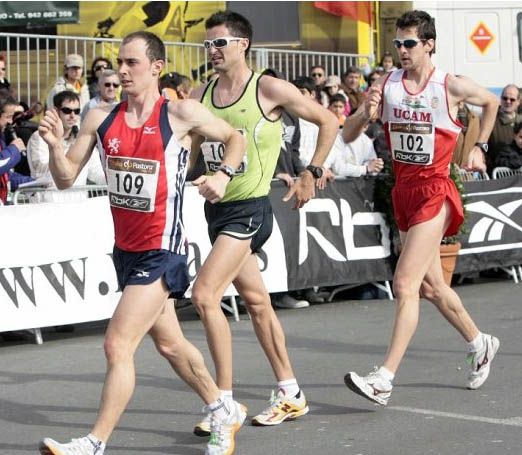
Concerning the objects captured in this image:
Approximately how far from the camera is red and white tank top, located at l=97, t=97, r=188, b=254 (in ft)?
20.7

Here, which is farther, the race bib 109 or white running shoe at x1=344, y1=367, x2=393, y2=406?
white running shoe at x1=344, y1=367, x2=393, y2=406

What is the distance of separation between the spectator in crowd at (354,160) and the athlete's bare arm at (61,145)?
20.1 feet

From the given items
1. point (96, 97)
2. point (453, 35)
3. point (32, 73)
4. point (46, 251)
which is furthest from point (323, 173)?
point (453, 35)

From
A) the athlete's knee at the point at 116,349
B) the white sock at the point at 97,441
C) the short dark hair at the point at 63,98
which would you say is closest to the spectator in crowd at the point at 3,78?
the short dark hair at the point at 63,98

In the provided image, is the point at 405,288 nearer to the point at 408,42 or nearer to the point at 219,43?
the point at 408,42

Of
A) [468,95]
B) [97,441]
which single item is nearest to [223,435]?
[97,441]

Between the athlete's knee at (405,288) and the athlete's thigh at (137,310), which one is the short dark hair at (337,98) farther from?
the athlete's thigh at (137,310)

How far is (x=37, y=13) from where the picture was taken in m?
18.0

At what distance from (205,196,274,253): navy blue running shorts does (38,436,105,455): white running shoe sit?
159 centimetres

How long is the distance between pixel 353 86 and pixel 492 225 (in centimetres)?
372

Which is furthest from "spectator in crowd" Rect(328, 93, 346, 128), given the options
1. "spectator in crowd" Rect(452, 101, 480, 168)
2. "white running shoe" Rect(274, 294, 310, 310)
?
"white running shoe" Rect(274, 294, 310, 310)

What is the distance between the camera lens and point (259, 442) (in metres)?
6.91

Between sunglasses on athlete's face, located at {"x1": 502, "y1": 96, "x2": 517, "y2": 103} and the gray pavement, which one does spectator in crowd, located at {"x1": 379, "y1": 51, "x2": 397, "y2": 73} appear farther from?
the gray pavement

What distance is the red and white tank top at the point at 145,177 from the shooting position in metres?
6.31
